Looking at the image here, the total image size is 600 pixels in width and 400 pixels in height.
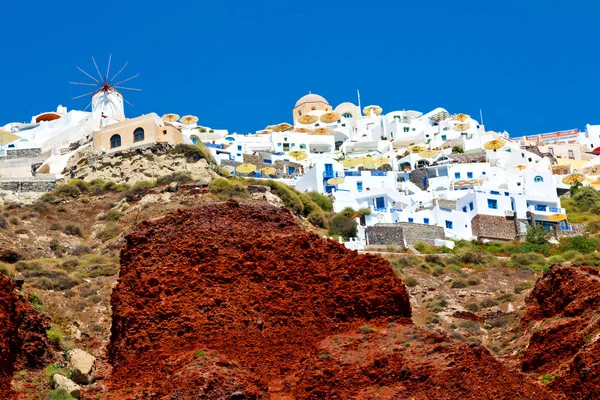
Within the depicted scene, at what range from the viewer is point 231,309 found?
2100 centimetres

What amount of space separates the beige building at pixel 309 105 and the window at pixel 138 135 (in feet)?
158

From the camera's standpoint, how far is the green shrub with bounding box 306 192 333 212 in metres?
63.5

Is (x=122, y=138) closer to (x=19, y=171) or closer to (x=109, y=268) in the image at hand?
(x=19, y=171)

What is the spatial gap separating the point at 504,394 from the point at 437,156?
6830 centimetres

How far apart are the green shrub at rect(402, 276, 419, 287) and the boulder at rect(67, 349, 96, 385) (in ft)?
59.3

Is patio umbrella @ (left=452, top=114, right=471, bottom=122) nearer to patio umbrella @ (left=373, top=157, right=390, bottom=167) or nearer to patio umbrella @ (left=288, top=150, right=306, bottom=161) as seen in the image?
patio umbrella @ (left=373, top=157, right=390, bottom=167)

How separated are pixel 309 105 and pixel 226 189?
65332mm

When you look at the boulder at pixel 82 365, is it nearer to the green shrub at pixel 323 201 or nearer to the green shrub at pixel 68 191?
the green shrub at pixel 68 191

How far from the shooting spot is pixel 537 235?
5809 centimetres

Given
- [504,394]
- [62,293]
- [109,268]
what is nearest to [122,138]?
[109,268]

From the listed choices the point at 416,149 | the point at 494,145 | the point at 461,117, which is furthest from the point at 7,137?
the point at 461,117

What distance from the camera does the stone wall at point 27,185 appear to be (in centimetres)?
6244

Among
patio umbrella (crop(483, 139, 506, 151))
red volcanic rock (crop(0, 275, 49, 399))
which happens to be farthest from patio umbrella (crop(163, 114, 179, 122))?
red volcanic rock (crop(0, 275, 49, 399))

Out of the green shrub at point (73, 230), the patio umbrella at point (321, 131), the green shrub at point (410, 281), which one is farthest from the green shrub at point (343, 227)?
the patio umbrella at point (321, 131)
